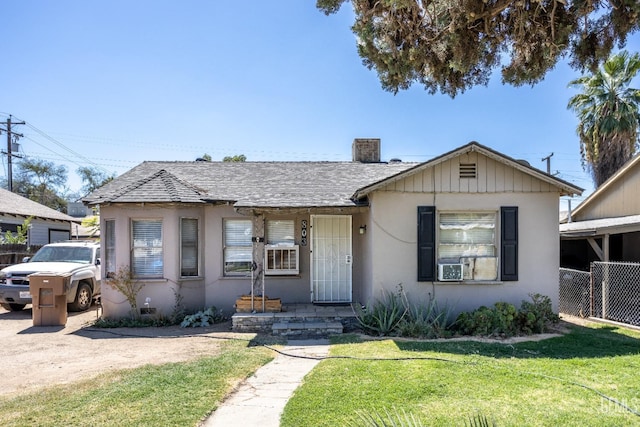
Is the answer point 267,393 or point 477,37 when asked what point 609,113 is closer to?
point 477,37

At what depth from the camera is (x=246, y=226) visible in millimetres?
10508

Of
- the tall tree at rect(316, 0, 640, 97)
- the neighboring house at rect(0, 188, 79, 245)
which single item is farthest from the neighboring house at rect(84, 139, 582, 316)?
the neighboring house at rect(0, 188, 79, 245)

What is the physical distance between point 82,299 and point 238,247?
4850mm

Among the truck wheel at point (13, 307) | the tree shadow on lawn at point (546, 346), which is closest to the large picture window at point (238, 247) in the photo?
the tree shadow on lawn at point (546, 346)

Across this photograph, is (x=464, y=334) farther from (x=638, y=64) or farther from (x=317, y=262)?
(x=638, y=64)

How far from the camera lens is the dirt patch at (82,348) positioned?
5777 mm

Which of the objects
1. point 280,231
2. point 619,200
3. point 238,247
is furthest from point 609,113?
point 238,247

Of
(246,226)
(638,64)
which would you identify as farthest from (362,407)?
(638,64)

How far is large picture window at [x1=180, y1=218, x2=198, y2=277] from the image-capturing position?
1002 centimetres

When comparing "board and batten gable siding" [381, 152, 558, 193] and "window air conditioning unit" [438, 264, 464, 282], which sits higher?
"board and batten gable siding" [381, 152, 558, 193]

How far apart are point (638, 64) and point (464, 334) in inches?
674

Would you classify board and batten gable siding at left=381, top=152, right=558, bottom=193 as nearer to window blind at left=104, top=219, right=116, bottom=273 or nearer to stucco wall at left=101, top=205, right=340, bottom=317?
stucco wall at left=101, top=205, right=340, bottom=317

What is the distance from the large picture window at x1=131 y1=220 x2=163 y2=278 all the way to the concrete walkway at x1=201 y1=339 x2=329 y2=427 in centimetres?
465

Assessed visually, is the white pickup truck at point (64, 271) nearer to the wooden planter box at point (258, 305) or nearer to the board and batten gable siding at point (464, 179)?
the wooden planter box at point (258, 305)
